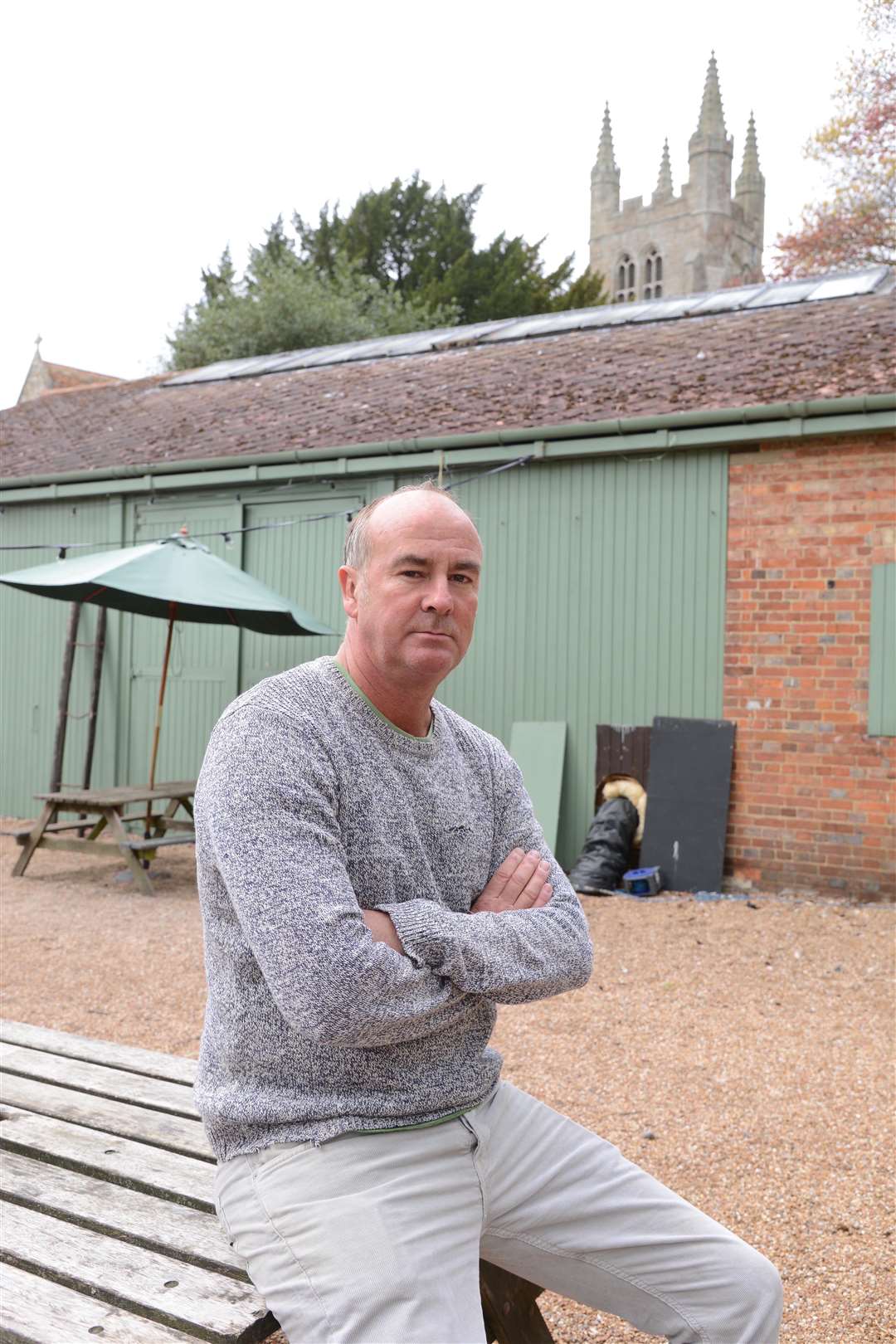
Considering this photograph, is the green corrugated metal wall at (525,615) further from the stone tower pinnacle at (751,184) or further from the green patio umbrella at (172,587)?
the stone tower pinnacle at (751,184)

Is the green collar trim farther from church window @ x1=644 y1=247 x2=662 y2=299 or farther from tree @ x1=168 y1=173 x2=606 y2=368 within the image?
church window @ x1=644 y1=247 x2=662 y2=299

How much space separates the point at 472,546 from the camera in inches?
81.2

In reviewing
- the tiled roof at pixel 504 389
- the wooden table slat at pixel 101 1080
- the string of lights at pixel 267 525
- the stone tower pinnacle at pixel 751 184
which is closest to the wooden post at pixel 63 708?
the string of lights at pixel 267 525

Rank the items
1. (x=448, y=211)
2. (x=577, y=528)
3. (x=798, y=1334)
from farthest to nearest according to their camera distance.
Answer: (x=448, y=211) < (x=577, y=528) < (x=798, y=1334)

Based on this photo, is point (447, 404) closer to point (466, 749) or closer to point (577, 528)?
point (577, 528)

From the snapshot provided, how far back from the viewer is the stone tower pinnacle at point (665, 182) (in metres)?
46.2

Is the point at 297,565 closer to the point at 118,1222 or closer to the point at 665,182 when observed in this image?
the point at 118,1222

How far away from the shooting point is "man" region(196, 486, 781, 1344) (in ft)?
5.42

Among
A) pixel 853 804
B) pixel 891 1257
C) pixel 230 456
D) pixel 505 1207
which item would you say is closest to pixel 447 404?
pixel 230 456

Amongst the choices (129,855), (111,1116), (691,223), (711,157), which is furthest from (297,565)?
(711,157)

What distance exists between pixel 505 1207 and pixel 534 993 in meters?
0.36

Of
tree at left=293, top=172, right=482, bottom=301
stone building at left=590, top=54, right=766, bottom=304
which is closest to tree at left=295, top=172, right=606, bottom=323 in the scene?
tree at left=293, top=172, right=482, bottom=301

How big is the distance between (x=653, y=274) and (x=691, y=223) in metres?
2.35

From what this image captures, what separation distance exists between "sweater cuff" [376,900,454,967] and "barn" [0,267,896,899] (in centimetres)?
644
